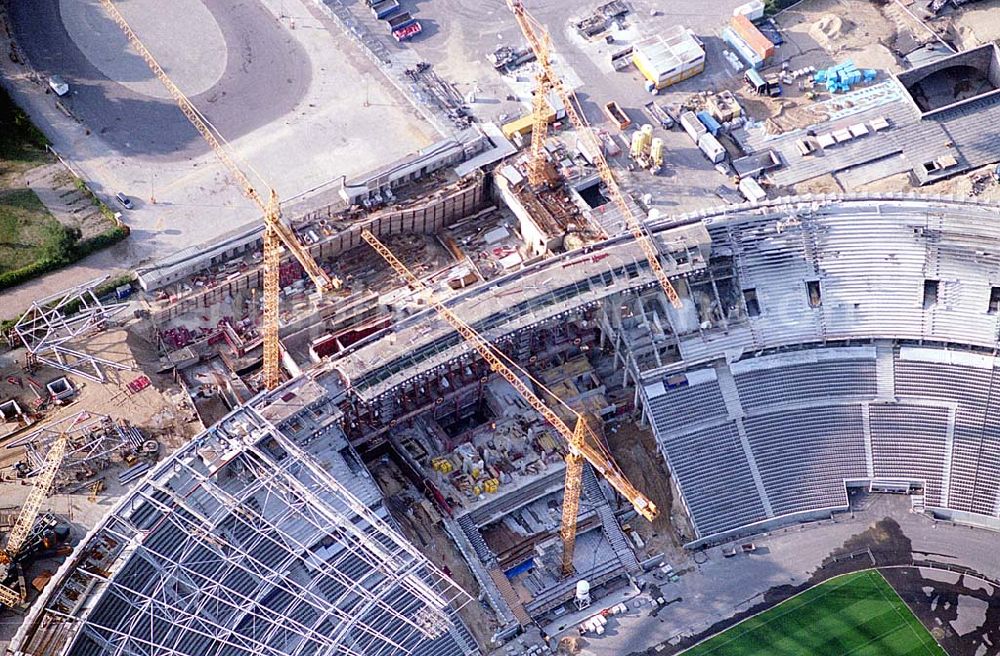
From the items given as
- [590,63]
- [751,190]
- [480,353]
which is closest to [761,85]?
[751,190]

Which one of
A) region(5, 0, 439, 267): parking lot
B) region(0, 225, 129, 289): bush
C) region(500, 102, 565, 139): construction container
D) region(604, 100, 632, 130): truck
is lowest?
region(604, 100, 632, 130): truck

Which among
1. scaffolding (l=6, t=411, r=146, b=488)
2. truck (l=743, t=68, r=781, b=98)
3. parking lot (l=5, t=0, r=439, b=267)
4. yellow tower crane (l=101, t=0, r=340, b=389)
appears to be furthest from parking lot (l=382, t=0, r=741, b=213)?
scaffolding (l=6, t=411, r=146, b=488)

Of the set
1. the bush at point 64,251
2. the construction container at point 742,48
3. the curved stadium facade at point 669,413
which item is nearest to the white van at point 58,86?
the bush at point 64,251

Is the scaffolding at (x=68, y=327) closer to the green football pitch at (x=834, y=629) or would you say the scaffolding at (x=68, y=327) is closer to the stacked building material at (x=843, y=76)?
the green football pitch at (x=834, y=629)

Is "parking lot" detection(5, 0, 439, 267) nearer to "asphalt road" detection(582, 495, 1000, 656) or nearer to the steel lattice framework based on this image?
the steel lattice framework

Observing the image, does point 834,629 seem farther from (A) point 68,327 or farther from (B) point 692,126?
(A) point 68,327
